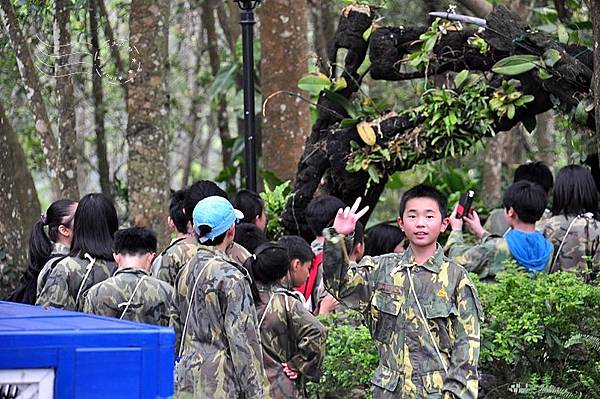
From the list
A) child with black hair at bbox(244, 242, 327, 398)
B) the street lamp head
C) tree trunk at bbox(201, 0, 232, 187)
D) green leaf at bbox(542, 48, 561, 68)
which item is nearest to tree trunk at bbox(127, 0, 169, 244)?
the street lamp head

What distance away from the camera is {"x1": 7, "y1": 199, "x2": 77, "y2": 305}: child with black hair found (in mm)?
7762

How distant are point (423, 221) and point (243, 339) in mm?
1121

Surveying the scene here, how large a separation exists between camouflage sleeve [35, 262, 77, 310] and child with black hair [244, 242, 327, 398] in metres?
1.20

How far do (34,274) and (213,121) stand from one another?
49.5 ft

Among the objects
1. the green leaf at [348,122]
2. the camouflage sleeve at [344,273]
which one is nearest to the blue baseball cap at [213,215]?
the camouflage sleeve at [344,273]

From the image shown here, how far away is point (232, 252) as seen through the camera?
7.72 metres

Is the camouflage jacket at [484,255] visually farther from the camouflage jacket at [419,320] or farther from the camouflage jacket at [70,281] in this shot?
the camouflage jacket at [70,281]

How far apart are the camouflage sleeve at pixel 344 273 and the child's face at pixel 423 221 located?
27 cm

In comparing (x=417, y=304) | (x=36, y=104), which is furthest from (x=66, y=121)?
(x=417, y=304)

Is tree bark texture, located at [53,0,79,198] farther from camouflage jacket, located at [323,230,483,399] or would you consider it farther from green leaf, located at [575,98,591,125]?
camouflage jacket, located at [323,230,483,399]

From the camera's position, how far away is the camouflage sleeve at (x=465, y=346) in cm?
589

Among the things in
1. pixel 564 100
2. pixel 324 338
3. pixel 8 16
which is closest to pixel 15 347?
pixel 324 338

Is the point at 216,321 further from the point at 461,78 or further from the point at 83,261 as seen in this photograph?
the point at 461,78

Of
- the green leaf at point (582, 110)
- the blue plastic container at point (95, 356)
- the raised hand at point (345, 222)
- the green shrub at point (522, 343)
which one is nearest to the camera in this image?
the blue plastic container at point (95, 356)
